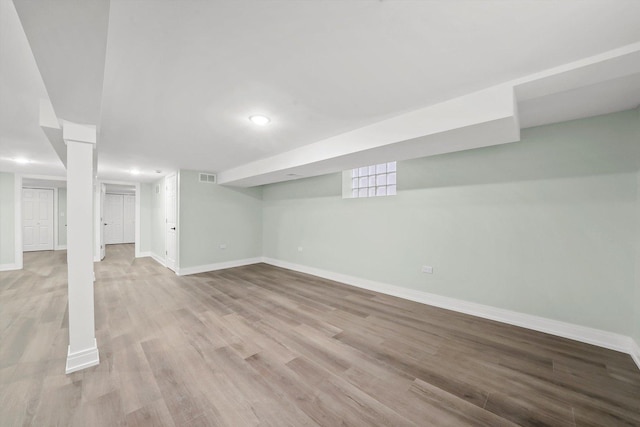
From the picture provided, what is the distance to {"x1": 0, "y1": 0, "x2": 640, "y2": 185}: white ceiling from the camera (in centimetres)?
120

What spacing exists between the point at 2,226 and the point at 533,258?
1024 cm

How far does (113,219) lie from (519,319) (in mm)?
13179

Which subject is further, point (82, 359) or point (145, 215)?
point (145, 215)

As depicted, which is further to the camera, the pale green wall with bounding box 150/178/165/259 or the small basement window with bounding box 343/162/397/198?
the pale green wall with bounding box 150/178/165/259

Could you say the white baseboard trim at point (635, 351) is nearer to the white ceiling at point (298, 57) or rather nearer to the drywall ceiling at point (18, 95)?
the white ceiling at point (298, 57)

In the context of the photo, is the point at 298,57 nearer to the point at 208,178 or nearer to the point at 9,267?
the point at 208,178

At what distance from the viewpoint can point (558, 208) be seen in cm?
267

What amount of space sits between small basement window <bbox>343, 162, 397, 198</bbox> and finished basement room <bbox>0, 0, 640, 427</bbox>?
0.20ft

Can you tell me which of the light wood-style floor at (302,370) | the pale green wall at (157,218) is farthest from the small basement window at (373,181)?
the pale green wall at (157,218)

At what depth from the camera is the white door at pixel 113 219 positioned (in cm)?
972

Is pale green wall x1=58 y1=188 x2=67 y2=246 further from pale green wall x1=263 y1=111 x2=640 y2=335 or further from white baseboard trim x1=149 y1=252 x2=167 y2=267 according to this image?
pale green wall x1=263 y1=111 x2=640 y2=335

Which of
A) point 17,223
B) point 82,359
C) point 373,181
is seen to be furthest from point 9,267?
point 373,181

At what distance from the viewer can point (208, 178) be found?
571cm

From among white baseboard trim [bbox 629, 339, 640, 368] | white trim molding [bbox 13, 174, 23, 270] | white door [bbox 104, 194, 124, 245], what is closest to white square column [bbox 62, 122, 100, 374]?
white baseboard trim [bbox 629, 339, 640, 368]
